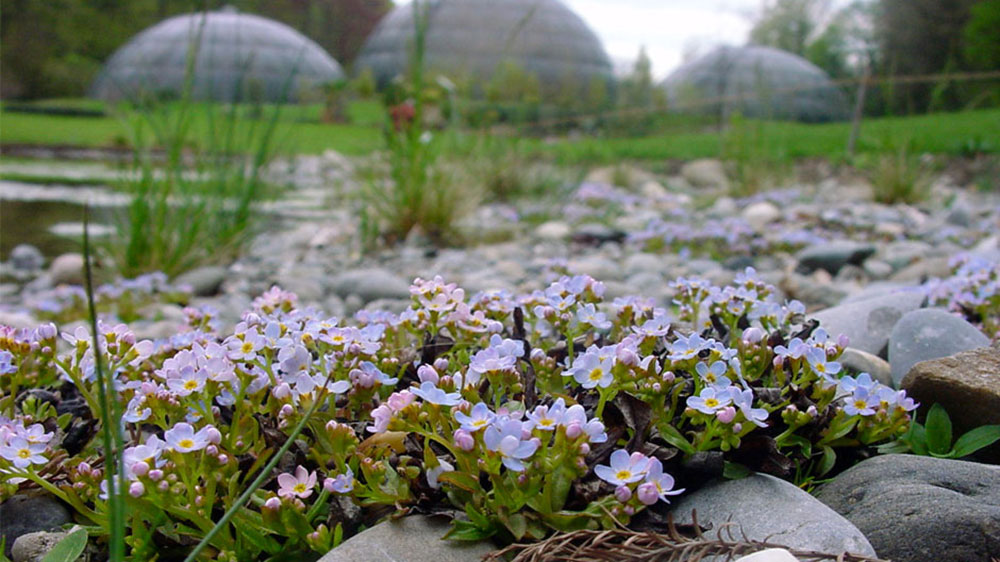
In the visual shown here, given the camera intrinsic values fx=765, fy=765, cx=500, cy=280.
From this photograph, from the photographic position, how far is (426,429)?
4.07 ft

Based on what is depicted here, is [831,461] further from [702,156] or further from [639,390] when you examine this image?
[702,156]

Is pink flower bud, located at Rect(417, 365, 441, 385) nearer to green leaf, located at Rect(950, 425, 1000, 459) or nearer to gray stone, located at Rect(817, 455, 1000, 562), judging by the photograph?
gray stone, located at Rect(817, 455, 1000, 562)

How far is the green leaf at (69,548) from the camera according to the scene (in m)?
1.07

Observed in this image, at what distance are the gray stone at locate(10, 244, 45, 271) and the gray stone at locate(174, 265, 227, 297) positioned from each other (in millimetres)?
1462

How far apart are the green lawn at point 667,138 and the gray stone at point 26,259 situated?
5.92 ft

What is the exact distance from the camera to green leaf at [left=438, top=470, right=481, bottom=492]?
1.09m

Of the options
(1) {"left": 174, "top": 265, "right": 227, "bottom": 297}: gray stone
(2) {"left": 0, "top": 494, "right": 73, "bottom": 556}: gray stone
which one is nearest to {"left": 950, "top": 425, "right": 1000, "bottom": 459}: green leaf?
(2) {"left": 0, "top": 494, "right": 73, "bottom": 556}: gray stone

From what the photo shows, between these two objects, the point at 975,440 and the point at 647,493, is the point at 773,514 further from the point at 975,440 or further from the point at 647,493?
the point at 975,440

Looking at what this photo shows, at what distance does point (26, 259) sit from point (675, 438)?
4.89 m

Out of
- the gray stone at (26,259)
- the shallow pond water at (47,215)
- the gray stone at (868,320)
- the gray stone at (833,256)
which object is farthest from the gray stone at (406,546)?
the gray stone at (26,259)

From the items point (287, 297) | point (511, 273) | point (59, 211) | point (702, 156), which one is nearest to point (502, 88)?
point (511, 273)

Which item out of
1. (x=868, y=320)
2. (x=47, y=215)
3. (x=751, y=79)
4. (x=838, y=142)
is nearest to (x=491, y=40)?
(x=751, y=79)

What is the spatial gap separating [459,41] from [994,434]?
24.3 meters

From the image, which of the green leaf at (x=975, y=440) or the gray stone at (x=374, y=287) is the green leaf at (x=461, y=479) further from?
the gray stone at (x=374, y=287)
